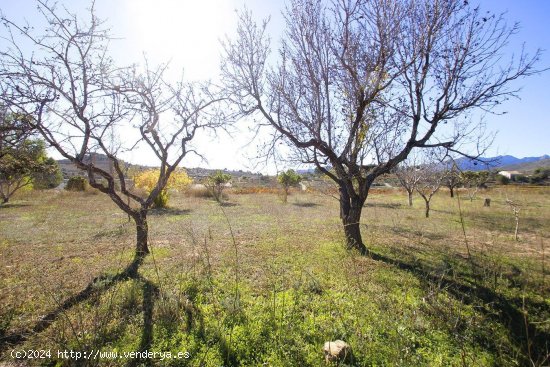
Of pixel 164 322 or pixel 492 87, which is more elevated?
pixel 492 87

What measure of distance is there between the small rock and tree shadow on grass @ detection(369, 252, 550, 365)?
133 cm

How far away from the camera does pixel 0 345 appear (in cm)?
344

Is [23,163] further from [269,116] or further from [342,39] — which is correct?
[342,39]

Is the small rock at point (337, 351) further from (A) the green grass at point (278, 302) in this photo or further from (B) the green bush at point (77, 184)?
(B) the green bush at point (77, 184)

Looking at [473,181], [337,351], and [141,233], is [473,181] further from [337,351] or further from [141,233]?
[141,233]

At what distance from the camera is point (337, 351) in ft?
10.5

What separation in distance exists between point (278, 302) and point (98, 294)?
278 centimetres

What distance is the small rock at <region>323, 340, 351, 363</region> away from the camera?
3162 millimetres

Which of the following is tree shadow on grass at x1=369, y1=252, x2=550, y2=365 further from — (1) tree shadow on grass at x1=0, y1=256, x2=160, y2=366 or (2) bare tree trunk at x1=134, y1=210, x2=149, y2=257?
(2) bare tree trunk at x1=134, y1=210, x2=149, y2=257

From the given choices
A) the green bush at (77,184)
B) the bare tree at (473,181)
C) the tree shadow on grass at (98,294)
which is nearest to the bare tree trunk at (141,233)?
the tree shadow on grass at (98,294)

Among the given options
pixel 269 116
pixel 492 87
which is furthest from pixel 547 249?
pixel 269 116

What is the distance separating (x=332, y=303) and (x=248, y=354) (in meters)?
1.67

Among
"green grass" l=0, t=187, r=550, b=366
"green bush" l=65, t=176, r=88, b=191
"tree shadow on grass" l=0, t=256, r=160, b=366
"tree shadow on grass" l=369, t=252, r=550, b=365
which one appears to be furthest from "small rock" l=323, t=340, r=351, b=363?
"green bush" l=65, t=176, r=88, b=191

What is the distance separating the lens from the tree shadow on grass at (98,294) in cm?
344
